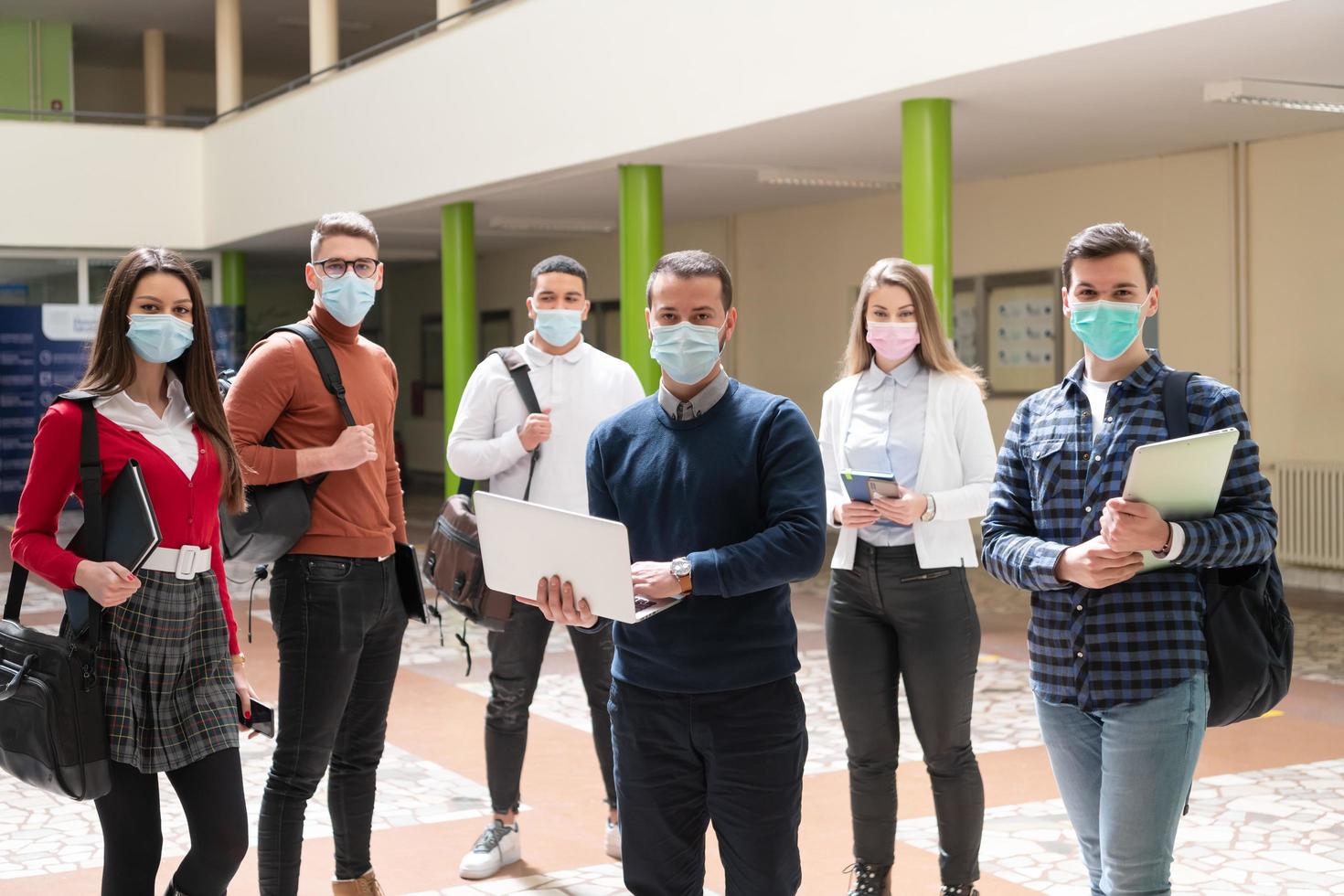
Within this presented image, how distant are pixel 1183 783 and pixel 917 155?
6681 mm

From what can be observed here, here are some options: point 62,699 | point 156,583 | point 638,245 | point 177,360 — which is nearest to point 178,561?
point 156,583

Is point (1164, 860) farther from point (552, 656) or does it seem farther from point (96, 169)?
point (96, 169)

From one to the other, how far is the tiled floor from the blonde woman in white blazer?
22.4 inches

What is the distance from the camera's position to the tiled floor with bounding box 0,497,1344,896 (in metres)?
4.55

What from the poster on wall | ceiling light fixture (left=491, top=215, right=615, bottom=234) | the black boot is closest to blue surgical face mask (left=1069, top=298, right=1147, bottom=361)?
the black boot

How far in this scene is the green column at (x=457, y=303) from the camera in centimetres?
1445

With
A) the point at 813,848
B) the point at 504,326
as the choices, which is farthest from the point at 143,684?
the point at 504,326

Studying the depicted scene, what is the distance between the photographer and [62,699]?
300 centimetres

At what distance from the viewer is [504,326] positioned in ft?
70.9

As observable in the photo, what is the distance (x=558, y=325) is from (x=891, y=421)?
3.95 ft

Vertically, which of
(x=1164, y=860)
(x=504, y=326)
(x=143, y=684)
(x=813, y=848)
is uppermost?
(x=504, y=326)

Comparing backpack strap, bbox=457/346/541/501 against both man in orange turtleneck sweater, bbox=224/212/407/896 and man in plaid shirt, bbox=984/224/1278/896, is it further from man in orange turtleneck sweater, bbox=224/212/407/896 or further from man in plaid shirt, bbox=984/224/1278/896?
man in plaid shirt, bbox=984/224/1278/896

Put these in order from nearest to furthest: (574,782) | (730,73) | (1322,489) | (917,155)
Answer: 1. (574,782)
2. (917,155)
3. (730,73)
4. (1322,489)

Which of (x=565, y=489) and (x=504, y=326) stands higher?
(x=504, y=326)
